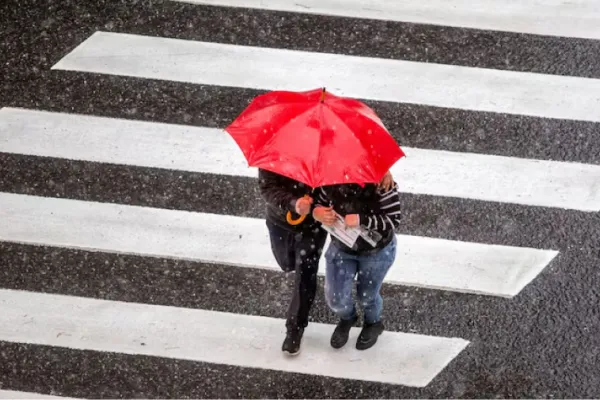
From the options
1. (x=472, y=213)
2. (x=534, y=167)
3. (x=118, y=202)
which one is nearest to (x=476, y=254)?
(x=472, y=213)

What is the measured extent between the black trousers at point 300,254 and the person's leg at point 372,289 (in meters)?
0.25

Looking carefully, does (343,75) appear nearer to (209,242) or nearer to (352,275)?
(209,242)

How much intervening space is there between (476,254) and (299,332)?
131cm

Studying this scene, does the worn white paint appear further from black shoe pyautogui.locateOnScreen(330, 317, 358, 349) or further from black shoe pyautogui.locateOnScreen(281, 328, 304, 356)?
black shoe pyautogui.locateOnScreen(330, 317, 358, 349)

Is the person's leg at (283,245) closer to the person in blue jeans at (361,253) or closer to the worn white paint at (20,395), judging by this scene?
the person in blue jeans at (361,253)

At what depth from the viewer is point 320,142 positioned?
4.43m

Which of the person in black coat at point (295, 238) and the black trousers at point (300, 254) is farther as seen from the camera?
the black trousers at point (300, 254)

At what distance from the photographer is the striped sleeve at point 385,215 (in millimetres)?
4707

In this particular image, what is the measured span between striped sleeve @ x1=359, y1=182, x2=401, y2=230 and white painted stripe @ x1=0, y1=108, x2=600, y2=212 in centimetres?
175

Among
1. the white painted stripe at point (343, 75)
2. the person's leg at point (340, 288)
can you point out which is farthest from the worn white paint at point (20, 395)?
the white painted stripe at point (343, 75)

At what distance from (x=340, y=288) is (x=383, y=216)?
671mm

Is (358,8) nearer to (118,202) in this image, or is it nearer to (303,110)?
(118,202)

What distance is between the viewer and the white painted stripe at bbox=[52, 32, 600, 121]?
6.93 m

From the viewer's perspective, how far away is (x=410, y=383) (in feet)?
18.5
